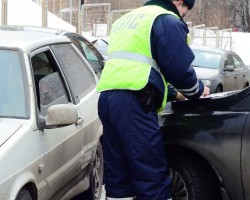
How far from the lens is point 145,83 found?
11.8ft

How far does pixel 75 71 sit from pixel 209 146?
1630 mm

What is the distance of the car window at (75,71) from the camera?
4.79 m

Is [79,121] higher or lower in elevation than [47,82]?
lower

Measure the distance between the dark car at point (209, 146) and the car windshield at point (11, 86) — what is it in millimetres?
1080

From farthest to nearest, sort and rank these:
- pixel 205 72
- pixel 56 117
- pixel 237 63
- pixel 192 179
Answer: pixel 237 63 < pixel 205 72 < pixel 192 179 < pixel 56 117

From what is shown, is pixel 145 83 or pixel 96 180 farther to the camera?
pixel 96 180

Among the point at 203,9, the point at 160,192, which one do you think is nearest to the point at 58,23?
the point at 160,192

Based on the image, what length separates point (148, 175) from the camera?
3.67 metres

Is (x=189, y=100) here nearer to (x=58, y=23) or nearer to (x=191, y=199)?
(x=191, y=199)

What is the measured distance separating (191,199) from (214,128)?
0.54 meters

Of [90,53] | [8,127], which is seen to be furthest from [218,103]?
[90,53]

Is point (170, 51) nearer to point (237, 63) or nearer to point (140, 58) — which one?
point (140, 58)

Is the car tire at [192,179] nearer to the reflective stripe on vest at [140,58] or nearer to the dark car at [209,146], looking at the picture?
the dark car at [209,146]

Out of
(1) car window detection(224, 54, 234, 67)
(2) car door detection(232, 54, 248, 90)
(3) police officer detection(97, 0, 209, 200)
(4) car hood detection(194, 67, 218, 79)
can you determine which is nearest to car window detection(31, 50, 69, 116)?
(3) police officer detection(97, 0, 209, 200)
